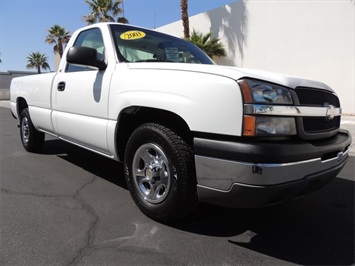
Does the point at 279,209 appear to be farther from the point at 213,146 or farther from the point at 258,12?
the point at 258,12

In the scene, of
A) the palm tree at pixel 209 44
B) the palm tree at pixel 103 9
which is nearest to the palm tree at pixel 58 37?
the palm tree at pixel 103 9

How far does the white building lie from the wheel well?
12321 millimetres

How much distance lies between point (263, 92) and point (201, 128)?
52 centimetres

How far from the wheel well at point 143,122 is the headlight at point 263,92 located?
0.63 meters

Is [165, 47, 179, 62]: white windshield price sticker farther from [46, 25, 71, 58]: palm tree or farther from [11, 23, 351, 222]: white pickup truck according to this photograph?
[46, 25, 71, 58]: palm tree

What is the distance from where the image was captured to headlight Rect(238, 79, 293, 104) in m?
→ 2.30

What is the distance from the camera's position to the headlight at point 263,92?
230 cm

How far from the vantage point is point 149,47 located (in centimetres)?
390

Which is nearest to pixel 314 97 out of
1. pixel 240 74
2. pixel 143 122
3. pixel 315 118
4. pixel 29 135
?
pixel 315 118

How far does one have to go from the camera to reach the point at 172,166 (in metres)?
2.67

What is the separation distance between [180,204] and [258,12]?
1498 cm

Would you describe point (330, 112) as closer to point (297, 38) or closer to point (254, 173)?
point (254, 173)

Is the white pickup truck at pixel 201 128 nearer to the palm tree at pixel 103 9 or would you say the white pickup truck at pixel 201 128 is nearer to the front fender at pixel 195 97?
the front fender at pixel 195 97

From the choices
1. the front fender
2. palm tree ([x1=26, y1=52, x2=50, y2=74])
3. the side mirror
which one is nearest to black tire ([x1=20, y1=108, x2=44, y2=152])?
the side mirror
